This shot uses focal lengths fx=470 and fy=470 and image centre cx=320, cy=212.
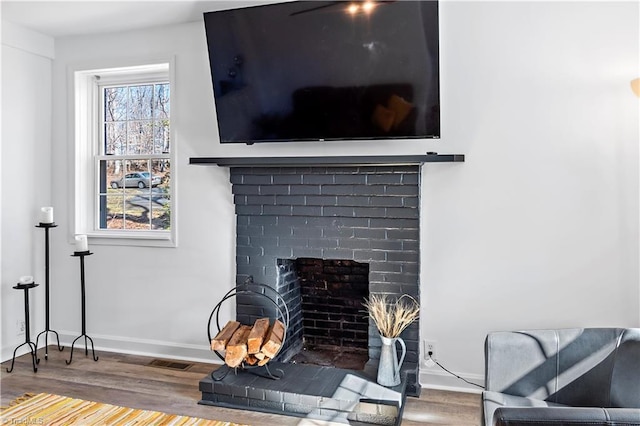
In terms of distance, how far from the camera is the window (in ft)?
11.6

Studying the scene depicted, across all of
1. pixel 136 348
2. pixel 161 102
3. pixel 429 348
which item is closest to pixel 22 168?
pixel 161 102

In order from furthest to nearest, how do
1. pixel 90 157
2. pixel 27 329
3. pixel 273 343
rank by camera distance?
pixel 90 157 → pixel 27 329 → pixel 273 343

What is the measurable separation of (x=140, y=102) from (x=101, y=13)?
2.20 ft

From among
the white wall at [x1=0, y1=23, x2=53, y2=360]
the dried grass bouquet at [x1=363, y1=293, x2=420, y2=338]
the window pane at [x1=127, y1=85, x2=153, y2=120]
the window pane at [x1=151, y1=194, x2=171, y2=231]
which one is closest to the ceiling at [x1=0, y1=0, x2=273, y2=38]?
the white wall at [x1=0, y1=23, x2=53, y2=360]

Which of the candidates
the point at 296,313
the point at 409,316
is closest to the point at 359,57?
the point at 409,316

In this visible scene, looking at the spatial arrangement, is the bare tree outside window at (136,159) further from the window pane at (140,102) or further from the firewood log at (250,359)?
the firewood log at (250,359)

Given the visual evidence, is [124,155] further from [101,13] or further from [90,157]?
[101,13]

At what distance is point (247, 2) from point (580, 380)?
9.11 feet

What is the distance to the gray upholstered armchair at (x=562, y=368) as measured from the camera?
6.35 feet

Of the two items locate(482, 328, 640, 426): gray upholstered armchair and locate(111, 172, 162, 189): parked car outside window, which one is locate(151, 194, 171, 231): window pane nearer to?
locate(111, 172, 162, 189): parked car outside window

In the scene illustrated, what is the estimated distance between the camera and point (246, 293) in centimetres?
315

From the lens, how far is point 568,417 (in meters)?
1.29

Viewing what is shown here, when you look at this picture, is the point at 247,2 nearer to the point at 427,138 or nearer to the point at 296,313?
the point at 427,138

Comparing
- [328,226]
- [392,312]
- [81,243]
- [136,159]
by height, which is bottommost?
[392,312]
